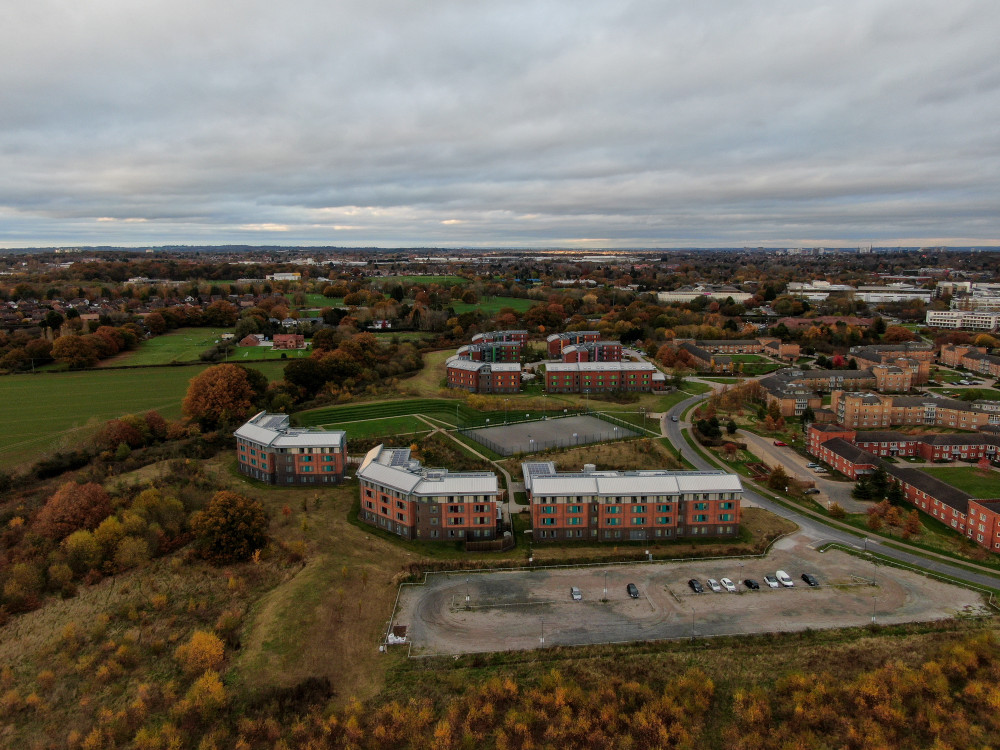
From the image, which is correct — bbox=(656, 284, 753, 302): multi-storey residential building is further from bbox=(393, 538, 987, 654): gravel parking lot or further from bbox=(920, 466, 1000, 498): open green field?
bbox=(393, 538, 987, 654): gravel parking lot

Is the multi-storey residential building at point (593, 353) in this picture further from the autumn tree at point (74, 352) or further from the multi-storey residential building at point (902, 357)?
the autumn tree at point (74, 352)

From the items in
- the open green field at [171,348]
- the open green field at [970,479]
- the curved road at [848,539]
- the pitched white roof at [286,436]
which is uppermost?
the open green field at [171,348]

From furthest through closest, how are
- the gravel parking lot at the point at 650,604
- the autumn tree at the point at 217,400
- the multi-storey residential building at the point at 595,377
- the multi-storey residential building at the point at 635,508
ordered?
the multi-storey residential building at the point at 595,377 → the autumn tree at the point at 217,400 → the multi-storey residential building at the point at 635,508 → the gravel parking lot at the point at 650,604

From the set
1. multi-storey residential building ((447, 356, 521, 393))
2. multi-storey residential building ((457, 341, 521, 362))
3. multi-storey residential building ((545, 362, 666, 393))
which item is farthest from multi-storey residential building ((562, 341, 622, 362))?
multi-storey residential building ((447, 356, 521, 393))

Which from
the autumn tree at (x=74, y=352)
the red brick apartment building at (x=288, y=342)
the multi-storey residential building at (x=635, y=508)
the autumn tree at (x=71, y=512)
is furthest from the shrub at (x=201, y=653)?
the red brick apartment building at (x=288, y=342)

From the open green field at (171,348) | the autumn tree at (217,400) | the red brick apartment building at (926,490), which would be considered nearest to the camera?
the red brick apartment building at (926,490)

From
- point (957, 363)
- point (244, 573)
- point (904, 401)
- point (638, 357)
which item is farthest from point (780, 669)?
point (957, 363)

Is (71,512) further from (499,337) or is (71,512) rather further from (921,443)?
(921,443)

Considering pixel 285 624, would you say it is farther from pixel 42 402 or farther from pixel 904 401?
pixel 904 401
